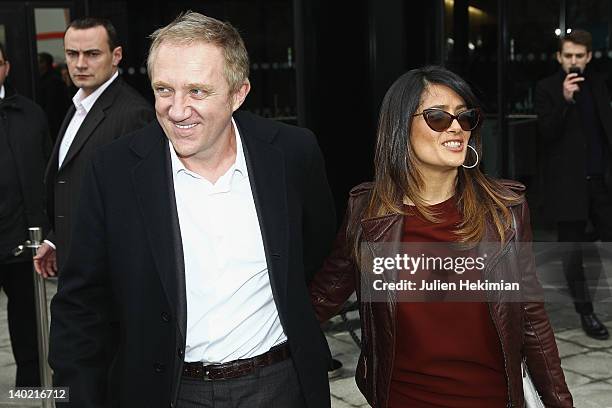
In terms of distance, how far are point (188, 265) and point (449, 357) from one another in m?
0.82

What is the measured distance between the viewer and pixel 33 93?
9828 mm

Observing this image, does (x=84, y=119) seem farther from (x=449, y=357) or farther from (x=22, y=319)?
(x=449, y=357)

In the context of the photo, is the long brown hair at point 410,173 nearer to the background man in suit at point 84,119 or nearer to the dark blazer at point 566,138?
the background man in suit at point 84,119

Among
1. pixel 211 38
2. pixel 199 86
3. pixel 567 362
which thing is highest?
pixel 211 38

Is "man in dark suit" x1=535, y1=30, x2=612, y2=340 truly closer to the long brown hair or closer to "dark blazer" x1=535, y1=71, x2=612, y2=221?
"dark blazer" x1=535, y1=71, x2=612, y2=221

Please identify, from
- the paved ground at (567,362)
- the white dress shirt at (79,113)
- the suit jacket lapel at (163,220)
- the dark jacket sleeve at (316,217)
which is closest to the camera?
the suit jacket lapel at (163,220)

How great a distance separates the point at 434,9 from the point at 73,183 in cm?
317

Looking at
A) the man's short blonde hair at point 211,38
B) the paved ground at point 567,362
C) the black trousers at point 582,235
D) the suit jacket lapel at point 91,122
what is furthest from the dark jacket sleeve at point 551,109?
the man's short blonde hair at point 211,38

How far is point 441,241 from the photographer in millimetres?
3008

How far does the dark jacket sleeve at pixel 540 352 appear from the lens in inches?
117

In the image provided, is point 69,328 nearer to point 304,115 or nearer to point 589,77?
point 304,115

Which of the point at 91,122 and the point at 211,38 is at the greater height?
the point at 211,38

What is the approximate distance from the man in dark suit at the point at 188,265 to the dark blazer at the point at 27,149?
2958 mm

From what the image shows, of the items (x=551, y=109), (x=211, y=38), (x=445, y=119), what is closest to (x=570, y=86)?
(x=551, y=109)
